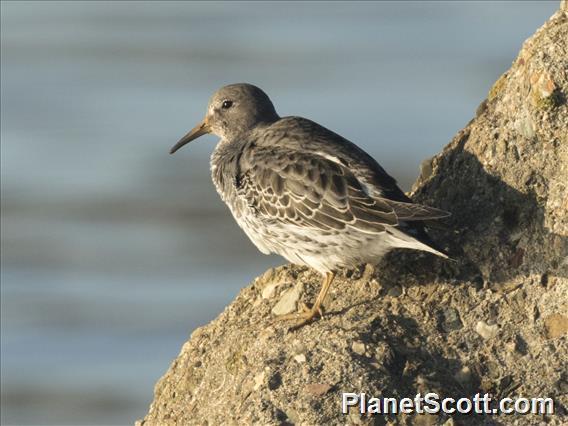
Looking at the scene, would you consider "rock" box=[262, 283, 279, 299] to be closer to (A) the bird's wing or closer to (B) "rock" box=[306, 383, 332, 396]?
(A) the bird's wing

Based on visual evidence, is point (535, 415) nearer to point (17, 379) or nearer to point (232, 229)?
point (17, 379)

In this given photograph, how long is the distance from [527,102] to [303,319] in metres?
1.89

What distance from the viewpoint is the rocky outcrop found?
7.66 m

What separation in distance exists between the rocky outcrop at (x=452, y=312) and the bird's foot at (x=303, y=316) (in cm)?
7

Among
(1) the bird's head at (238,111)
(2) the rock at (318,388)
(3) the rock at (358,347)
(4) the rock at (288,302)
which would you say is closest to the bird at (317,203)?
(4) the rock at (288,302)

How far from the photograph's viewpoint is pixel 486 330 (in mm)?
7934

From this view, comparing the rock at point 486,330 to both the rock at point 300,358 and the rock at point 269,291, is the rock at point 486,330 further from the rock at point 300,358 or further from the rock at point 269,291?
the rock at point 269,291

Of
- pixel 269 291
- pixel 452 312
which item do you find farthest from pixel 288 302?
pixel 452 312

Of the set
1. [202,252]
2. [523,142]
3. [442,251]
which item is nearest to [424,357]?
[442,251]

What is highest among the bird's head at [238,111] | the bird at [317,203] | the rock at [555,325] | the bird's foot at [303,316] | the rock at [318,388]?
the bird's head at [238,111]

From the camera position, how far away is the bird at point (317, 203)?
28.3ft

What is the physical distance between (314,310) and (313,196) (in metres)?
0.95

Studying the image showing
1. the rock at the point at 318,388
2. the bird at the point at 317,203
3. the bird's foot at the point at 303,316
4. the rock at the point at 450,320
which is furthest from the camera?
the bird at the point at 317,203

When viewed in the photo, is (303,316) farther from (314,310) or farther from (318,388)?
(318,388)
